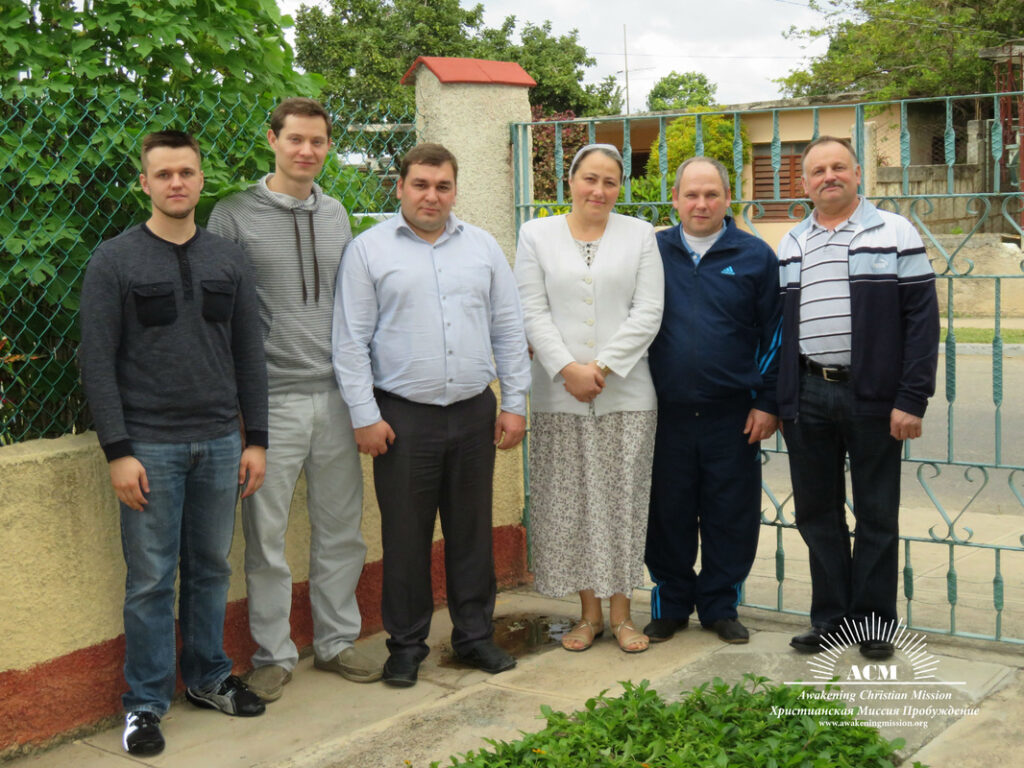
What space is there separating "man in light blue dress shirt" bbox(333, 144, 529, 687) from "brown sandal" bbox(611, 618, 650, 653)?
1.61 ft

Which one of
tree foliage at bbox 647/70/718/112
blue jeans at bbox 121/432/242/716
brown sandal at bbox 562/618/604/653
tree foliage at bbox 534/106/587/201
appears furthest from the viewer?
tree foliage at bbox 647/70/718/112

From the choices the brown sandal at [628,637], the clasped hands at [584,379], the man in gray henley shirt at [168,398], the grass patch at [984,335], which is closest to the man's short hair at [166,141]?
the man in gray henley shirt at [168,398]

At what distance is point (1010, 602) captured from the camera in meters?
5.09

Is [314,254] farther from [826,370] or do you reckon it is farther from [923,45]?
[923,45]

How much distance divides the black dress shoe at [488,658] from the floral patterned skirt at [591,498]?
0.34 meters

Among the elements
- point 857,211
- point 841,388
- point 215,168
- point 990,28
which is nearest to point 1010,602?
point 841,388

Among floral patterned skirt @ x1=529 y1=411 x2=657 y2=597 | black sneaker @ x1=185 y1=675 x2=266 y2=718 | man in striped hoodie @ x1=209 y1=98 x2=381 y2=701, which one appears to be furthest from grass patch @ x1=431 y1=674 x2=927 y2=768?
man in striped hoodie @ x1=209 y1=98 x2=381 y2=701

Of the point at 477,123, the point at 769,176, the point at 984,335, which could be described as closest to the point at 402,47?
the point at 769,176

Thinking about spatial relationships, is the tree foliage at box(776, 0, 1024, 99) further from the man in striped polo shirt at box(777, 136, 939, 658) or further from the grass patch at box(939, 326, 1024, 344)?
the man in striped polo shirt at box(777, 136, 939, 658)

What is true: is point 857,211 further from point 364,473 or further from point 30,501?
point 30,501

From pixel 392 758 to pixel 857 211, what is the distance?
2536 millimetres

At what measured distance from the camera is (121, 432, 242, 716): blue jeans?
3.69 m

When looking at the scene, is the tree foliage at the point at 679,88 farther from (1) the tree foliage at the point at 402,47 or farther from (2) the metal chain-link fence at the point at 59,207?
(2) the metal chain-link fence at the point at 59,207

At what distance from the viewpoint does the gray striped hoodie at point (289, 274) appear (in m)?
4.08
